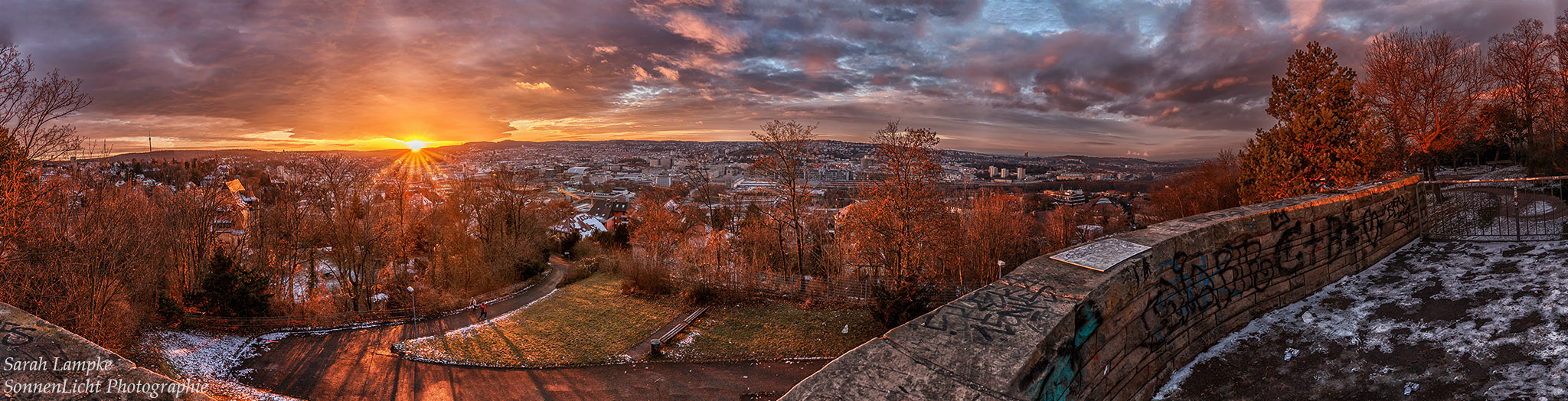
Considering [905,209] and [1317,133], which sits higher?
[1317,133]

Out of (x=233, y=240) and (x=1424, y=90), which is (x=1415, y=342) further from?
(x=233, y=240)

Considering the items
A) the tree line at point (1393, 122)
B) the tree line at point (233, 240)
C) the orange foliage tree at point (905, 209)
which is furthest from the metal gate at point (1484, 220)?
A: the tree line at point (233, 240)

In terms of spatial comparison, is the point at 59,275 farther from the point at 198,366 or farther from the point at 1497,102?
the point at 1497,102

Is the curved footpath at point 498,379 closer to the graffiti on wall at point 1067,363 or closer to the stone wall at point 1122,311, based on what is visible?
the stone wall at point 1122,311

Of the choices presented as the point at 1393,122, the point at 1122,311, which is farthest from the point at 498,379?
the point at 1393,122

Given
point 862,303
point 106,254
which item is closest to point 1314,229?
point 862,303

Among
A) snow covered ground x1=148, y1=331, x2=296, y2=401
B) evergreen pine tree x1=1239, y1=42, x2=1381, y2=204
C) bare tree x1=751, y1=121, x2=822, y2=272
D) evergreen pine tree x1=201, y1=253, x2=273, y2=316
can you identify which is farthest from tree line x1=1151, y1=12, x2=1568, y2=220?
evergreen pine tree x1=201, y1=253, x2=273, y2=316

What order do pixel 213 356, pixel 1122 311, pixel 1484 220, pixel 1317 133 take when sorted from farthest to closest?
pixel 213 356 < pixel 1317 133 < pixel 1484 220 < pixel 1122 311

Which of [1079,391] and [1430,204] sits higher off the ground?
[1430,204]
